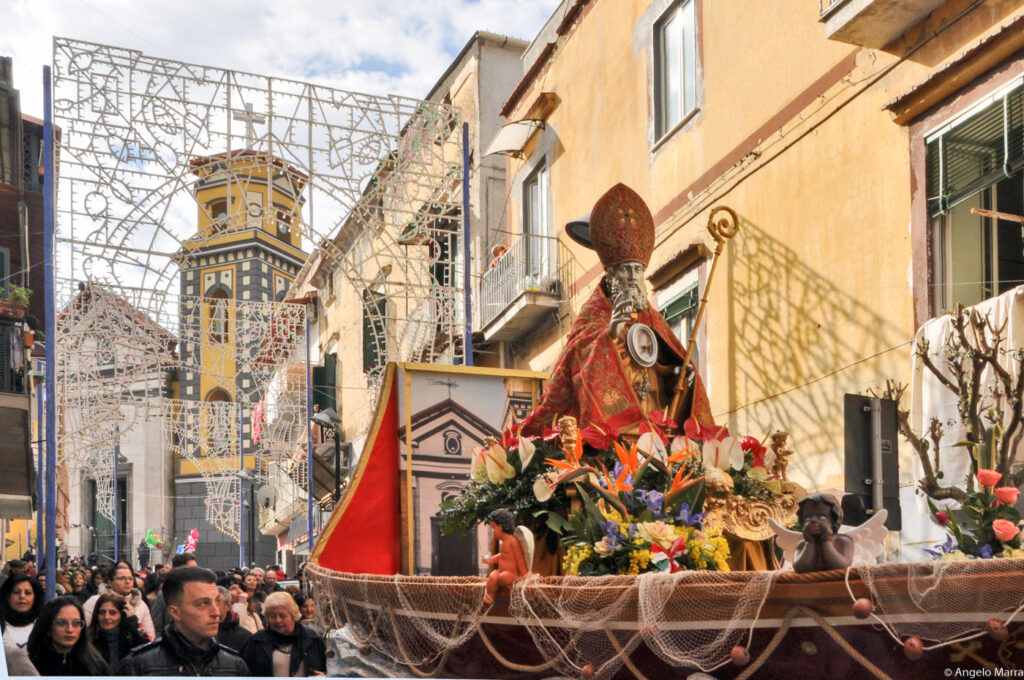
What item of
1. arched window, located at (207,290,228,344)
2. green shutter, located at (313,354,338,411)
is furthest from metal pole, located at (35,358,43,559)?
green shutter, located at (313,354,338,411)

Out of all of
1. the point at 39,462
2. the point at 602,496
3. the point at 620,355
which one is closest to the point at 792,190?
the point at 620,355

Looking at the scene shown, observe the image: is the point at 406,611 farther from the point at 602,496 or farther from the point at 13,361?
the point at 13,361

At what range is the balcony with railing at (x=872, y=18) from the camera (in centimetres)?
723

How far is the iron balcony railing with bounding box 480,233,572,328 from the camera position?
486 inches

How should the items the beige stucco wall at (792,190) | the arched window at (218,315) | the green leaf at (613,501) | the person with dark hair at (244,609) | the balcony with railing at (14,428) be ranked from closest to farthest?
the green leaf at (613,501)
the beige stucco wall at (792,190)
the person with dark hair at (244,609)
the arched window at (218,315)
the balcony with railing at (14,428)

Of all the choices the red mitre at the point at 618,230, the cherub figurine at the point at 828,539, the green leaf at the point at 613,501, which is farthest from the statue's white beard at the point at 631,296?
the cherub figurine at the point at 828,539

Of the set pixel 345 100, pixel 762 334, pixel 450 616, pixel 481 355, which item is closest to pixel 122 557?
pixel 481 355

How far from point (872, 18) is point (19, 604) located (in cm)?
545

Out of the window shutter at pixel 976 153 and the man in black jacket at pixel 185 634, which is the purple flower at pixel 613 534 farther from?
the window shutter at pixel 976 153

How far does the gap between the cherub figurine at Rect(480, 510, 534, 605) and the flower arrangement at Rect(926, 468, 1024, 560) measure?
69.1 inches

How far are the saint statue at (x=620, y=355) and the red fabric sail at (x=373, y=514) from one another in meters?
1.32

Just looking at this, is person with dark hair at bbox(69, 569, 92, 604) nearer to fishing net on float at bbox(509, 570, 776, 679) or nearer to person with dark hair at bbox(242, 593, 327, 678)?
person with dark hair at bbox(242, 593, 327, 678)

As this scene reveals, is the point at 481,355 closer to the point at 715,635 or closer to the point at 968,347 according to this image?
the point at 968,347

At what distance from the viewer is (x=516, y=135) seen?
13.2 m
